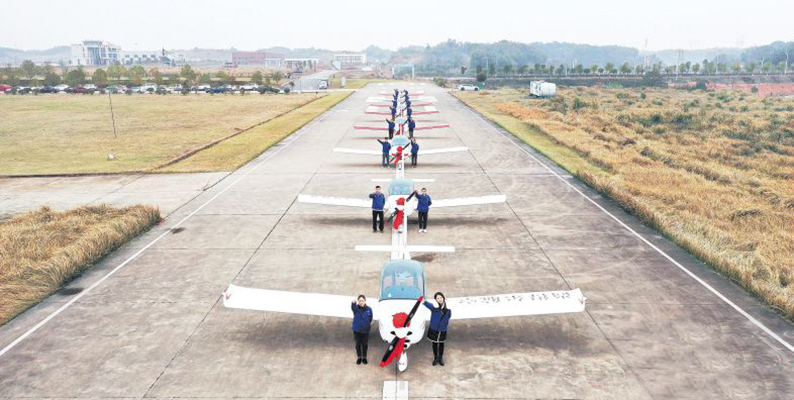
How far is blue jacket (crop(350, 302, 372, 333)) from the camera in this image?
11.4m

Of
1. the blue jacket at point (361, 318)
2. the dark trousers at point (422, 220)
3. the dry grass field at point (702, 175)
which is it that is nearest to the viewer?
the blue jacket at point (361, 318)

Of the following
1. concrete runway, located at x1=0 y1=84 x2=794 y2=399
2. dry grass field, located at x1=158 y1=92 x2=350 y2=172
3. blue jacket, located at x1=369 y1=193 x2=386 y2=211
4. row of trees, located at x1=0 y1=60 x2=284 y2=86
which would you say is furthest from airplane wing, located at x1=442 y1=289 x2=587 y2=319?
row of trees, located at x1=0 y1=60 x2=284 y2=86

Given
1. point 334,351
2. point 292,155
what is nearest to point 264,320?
point 334,351

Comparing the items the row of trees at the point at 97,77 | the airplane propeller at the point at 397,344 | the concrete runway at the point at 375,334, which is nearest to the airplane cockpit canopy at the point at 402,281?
the airplane propeller at the point at 397,344

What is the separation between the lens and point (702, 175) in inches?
1292

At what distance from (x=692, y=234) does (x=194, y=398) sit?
19500 millimetres

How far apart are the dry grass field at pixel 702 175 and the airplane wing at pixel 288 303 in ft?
40.5

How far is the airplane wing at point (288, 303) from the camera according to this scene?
12234 millimetres

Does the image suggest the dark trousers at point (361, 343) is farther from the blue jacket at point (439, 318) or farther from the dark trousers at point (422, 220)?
the dark trousers at point (422, 220)

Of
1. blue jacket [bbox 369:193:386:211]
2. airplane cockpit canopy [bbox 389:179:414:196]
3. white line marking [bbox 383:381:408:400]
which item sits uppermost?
airplane cockpit canopy [bbox 389:179:414:196]

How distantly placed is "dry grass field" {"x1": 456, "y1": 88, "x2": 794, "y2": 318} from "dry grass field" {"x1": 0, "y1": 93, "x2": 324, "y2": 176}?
Result: 30.4 metres

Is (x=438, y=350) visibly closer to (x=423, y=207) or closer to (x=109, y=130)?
(x=423, y=207)

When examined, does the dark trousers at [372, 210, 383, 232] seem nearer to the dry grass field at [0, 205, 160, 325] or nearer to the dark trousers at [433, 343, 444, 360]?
the dark trousers at [433, 343, 444, 360]

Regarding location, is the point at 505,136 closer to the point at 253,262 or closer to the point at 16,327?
the point at 253,262
